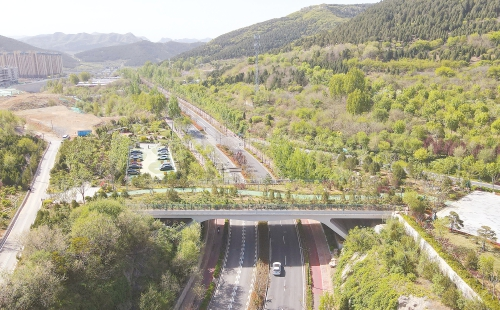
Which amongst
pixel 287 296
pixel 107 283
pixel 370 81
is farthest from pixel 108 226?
pixel 370 81

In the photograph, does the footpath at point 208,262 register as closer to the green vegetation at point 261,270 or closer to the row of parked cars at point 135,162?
the green vegetation at point 261,270

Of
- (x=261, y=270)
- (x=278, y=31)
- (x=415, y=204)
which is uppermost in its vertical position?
(x=278, y=31)

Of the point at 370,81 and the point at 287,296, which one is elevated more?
the point at 370,81

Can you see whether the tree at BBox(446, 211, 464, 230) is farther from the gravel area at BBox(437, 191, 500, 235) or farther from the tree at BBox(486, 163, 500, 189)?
the tree at BBox(486, 163, 500, 189)

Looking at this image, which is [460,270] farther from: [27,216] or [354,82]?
[354,82]

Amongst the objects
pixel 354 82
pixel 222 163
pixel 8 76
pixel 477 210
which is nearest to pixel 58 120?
pixel 222 163

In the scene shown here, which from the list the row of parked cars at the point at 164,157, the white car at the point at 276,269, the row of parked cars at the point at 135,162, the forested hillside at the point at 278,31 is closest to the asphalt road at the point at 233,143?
the row of parked cars at the point at 164,157

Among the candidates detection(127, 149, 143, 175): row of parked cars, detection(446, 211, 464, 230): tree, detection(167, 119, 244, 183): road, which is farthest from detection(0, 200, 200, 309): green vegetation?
detection(446, 211, 464, 230): tree

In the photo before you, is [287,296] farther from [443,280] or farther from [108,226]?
[108,226]
